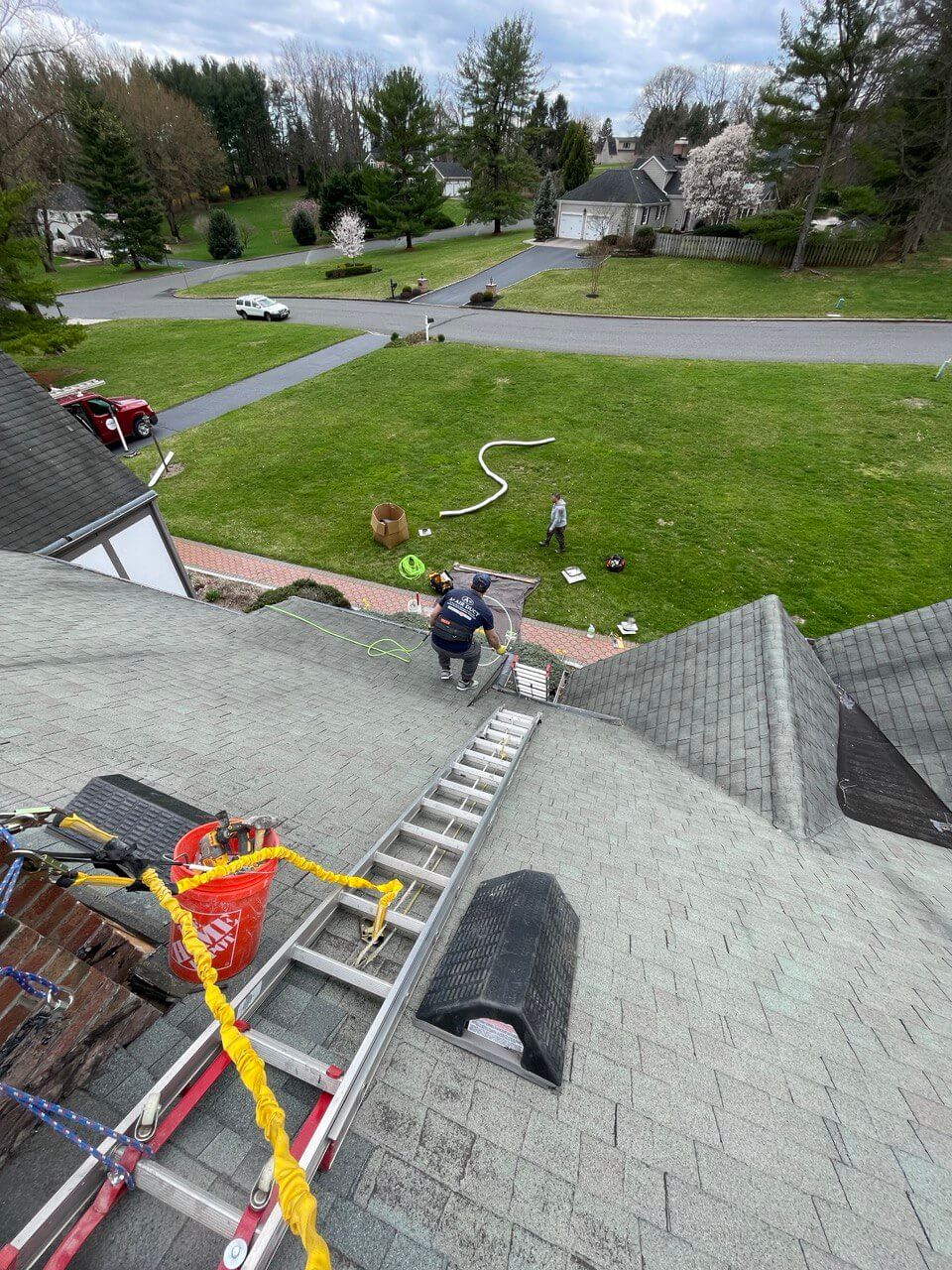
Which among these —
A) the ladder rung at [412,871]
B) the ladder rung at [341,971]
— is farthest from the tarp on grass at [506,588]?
the ladder rung at [341,971]

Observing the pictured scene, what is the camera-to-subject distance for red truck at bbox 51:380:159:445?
22.4 meters

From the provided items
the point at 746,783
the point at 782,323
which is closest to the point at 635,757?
the point at 746,783

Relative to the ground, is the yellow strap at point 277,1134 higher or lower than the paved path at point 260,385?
higher

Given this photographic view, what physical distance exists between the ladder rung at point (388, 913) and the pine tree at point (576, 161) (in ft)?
246

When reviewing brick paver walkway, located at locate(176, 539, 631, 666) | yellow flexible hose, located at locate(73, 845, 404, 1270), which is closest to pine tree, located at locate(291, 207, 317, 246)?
brick paver walkway, located at locate(176, 539, 631, 666)

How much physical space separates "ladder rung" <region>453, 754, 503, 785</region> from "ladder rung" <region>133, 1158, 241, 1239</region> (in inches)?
147

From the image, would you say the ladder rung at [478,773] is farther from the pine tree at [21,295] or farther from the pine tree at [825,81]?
the pine tree at [825,81]

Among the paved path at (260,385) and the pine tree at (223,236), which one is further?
the pine tree at (223,236)

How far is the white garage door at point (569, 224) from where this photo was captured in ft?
174

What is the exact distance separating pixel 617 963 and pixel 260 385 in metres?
31.8

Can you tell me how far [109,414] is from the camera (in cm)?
2275

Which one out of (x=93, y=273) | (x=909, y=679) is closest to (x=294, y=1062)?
(x=909, y=679)

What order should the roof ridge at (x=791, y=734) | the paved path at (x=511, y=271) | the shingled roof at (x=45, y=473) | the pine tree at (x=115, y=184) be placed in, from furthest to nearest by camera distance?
the pine tree at (x=115, y=184) → the paved path at (x=511, y=271) → the shingled roof at (x=45, y=473) → the roof ridge at (x=791, y=734)

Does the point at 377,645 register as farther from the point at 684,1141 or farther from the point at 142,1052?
the point at 684,1141
